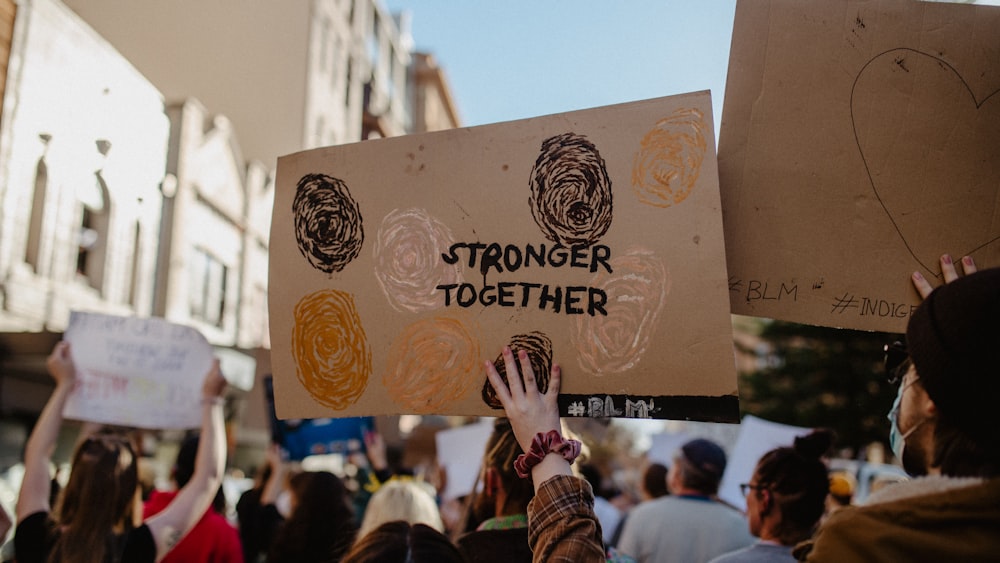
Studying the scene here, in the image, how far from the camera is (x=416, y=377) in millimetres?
2111

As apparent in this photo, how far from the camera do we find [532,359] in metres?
1.98

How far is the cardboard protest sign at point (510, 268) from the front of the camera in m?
1.92

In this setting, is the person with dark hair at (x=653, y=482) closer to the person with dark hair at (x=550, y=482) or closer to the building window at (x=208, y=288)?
the person with dark hair at (x=550, y=482)

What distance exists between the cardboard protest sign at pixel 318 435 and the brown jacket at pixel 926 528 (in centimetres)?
393

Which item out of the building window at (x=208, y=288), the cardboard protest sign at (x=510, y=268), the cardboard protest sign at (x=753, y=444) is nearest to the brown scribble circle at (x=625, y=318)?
the cardboard protest sign at (x=510, y=268)

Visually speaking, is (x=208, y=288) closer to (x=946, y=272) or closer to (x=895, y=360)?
(x=946, y=272)

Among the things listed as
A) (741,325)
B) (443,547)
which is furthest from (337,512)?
(741,325)

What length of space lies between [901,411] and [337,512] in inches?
100.0

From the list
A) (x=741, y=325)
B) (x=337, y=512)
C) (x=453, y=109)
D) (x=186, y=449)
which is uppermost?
(x=453, y=109)

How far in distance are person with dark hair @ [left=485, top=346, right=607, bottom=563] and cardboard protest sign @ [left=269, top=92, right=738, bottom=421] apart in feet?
0.35

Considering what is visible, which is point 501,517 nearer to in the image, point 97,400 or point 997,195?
point 997,195

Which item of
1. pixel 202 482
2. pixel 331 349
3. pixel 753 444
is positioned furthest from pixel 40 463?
pixel 753 444

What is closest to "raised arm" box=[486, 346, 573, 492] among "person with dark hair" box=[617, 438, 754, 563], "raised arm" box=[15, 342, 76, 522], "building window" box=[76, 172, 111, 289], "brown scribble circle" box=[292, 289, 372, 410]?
"brown scribble circle" box=[292, 289, 372, 410]

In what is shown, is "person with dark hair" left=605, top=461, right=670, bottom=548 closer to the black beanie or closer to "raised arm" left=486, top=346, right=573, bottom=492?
"raised arm" left=486, top=346, right=573, bottom=492
